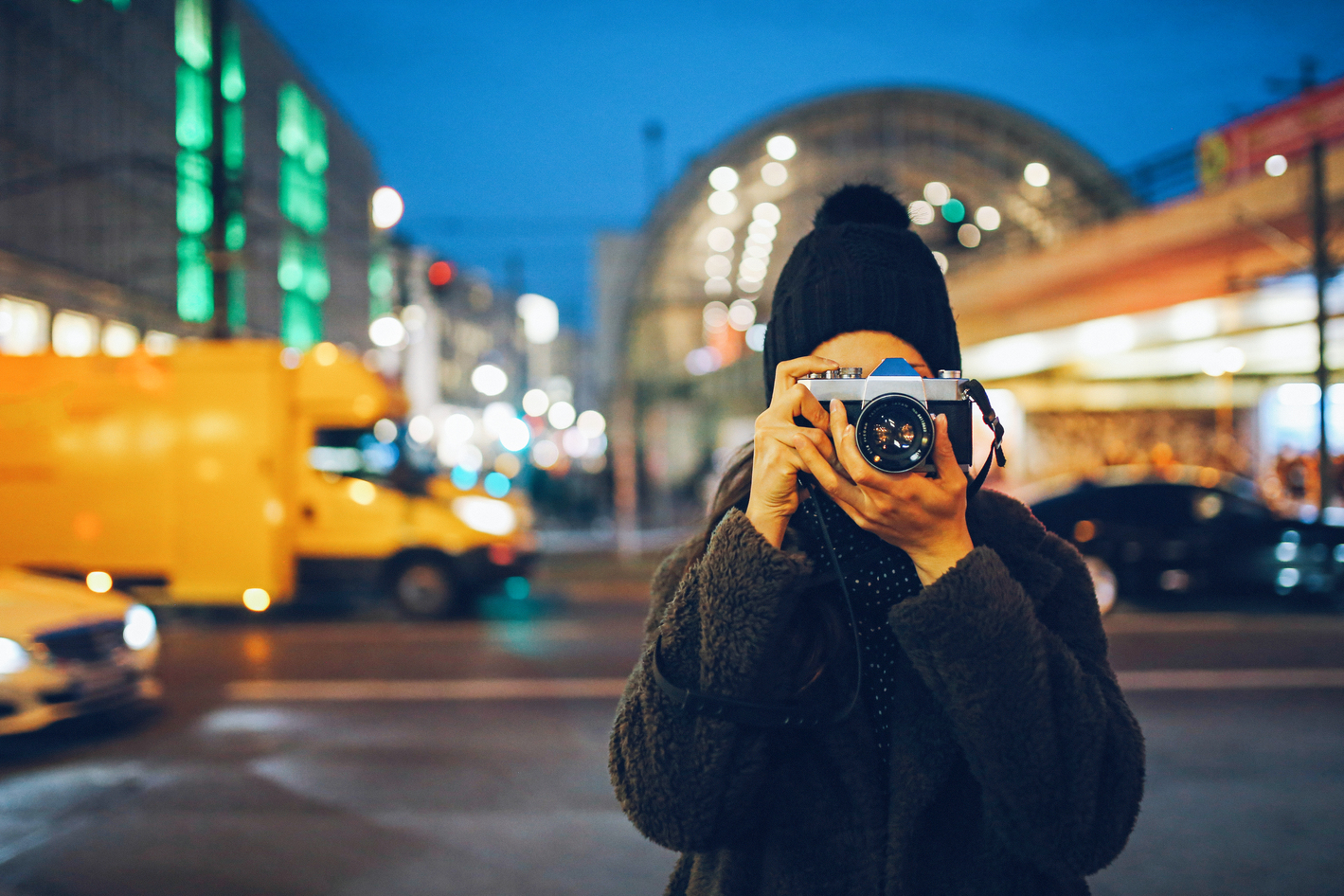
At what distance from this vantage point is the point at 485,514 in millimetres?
10672

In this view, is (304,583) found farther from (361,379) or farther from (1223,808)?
(1223,808)

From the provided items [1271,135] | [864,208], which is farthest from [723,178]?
[864,208]

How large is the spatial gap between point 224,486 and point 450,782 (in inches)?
261

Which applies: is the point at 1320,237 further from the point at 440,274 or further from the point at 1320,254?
the point at 440,274

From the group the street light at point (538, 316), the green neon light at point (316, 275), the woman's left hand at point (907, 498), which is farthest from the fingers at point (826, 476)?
the street light at point (538, 316)

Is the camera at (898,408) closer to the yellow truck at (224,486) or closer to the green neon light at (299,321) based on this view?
the yellow truck at (224,486)

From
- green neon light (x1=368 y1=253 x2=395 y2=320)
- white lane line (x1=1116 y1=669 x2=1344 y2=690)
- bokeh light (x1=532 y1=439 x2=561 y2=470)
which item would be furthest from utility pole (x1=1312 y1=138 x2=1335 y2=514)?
green neon light (x1=368 y1=253 x2=395 y2=320)

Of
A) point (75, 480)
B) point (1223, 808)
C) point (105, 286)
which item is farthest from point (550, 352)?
point (1223, 808)

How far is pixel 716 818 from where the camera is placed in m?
1.14

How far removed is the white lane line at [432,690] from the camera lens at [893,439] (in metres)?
5.72

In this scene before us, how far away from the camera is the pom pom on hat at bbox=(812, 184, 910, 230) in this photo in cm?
137

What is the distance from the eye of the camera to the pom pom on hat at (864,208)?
4.51 ft

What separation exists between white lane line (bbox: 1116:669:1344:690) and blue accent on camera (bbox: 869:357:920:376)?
617 centimetres

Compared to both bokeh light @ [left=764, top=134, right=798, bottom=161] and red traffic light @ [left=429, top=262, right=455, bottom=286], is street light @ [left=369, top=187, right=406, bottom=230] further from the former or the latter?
bokeh light @ [left=764, top=134, right=798, bottom=161]
